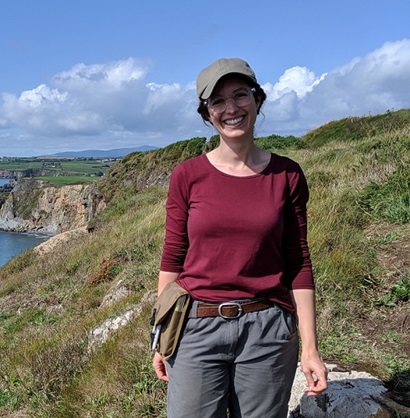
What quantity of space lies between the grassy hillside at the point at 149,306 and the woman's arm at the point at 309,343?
1.32 metres

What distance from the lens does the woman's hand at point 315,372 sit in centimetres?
201

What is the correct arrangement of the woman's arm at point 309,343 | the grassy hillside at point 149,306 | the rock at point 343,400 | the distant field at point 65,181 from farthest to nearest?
the distant field at point 65,181
the grassy hillside at point 149,306
the rock at point 343,400
the woman's arm at point 309,343

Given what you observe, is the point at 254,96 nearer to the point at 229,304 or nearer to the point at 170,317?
the point at 229,304

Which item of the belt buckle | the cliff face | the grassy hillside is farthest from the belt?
the cliff face

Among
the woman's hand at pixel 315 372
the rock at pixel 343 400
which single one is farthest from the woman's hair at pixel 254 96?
the rock at pixel 343 400

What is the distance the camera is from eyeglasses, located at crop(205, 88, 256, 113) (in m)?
1.98

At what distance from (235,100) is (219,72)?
5.2 inches

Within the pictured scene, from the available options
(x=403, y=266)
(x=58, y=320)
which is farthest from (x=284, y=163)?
(x=58, y=320)

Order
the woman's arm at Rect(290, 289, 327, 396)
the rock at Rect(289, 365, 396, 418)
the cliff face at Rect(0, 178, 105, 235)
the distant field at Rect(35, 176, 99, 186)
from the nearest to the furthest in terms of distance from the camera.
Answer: the woman's arm at Rect(290, 289, 327, 396) < the rock at Rect(289, 365, 396, 418) < the cliff face at Rect(0, 178, 105, 235) < the distant field at Rect(35, 176, 99, 186)

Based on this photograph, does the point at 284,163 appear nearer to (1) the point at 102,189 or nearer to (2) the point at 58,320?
(2) the point at 58,320

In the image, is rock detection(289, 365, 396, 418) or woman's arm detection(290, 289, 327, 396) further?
rock detection(289, 365, 396, 418)

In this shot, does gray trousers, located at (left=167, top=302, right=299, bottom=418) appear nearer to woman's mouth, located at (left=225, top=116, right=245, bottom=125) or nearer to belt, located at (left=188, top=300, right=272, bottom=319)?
belt, located at (left=188, top=300, right=272, bottom=319)

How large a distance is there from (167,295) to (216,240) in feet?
1.06

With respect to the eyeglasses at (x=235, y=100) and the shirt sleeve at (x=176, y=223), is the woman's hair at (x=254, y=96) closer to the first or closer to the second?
the eyeglasses at (x=235, y=100)
